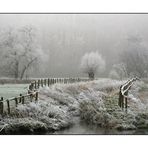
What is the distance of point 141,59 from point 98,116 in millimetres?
830

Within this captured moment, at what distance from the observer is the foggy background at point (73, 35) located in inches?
324

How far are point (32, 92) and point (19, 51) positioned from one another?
50 centimetres

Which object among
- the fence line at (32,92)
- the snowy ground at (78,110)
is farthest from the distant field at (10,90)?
the snowy ground at (78,110)

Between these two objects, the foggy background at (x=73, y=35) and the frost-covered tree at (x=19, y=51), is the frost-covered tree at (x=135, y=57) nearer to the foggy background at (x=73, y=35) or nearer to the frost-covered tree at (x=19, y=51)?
the foggy background at (x=73, y=35)

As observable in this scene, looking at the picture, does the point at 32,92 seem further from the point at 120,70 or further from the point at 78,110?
the point at 120,70

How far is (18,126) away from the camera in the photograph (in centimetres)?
822

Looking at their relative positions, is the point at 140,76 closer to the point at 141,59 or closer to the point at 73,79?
the point at 141,59

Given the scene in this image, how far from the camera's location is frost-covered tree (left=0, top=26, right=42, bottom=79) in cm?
830

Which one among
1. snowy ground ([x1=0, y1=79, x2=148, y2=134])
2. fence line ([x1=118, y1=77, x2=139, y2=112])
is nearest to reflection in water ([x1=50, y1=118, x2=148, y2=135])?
snowy ground ([x1=0, y1=79, x2=148, y2=134])

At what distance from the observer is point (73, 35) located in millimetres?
8305
